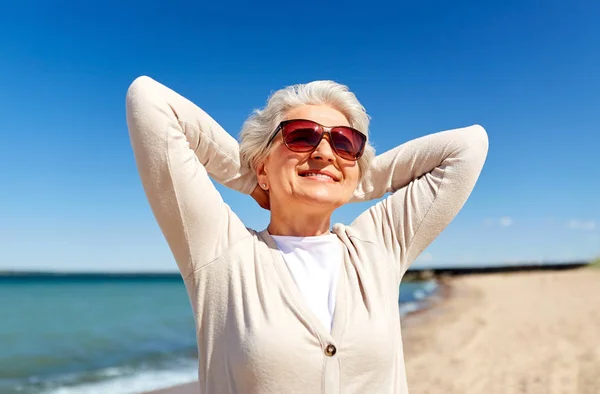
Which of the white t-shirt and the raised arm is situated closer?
the white t-shirt

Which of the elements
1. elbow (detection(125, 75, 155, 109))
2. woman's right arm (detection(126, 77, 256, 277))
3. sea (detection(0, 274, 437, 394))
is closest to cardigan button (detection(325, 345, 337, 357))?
woman's right arm (detection(126, 77, 256, 277))

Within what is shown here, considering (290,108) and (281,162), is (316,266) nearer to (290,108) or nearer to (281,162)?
(281,162)

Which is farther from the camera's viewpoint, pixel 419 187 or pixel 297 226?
pixel 419 187

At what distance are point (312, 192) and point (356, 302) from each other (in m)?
0.40

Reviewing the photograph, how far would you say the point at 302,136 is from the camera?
169cm

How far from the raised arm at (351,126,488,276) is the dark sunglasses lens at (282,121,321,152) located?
0.36m

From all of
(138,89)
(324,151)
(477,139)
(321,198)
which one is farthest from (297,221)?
(477,139)

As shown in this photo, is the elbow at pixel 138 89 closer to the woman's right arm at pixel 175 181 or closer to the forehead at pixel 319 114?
the woman's right arm at pixel 175 181

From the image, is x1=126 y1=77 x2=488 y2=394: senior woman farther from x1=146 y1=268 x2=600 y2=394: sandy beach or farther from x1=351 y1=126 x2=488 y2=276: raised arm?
x1=146 y1=268 x2=600 y2=394: sandy beach

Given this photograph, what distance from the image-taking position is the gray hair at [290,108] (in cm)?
178

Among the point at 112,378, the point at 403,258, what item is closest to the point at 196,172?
the point at 403,258

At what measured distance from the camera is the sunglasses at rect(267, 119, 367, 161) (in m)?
1.69

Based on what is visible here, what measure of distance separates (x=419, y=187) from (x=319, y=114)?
1.58 ft

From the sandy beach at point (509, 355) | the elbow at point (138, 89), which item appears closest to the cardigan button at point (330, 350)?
the elbow at point (138, 89)
